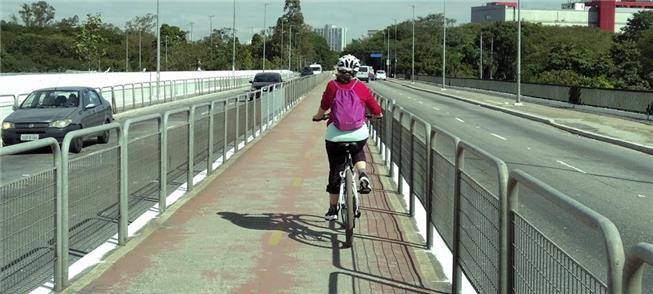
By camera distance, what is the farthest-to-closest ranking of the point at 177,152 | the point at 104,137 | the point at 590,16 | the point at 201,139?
the point at 590,16, the point at 201,139, the point at 177,152, the point at 104,137

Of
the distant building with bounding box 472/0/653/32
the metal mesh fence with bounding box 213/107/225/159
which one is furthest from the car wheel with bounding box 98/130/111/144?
the distant building with bounding box 472/0/653/32

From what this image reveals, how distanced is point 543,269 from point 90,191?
437 centimetres

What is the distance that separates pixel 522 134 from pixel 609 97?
13.5 meters

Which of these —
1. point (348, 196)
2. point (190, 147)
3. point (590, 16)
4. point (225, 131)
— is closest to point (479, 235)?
point (348, 196)

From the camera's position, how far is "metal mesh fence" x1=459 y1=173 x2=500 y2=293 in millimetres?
4832

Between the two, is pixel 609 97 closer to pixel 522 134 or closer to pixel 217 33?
pixel 522 134

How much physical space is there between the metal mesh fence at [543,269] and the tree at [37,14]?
12088 centimetres

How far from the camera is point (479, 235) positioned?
530 cm

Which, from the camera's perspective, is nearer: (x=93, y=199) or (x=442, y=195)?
(x=93, y=199)

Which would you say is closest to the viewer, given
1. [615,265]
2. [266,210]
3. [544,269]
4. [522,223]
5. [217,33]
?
[615,265]

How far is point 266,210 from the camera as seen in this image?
956 cm

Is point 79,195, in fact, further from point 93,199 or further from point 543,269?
point 543,269

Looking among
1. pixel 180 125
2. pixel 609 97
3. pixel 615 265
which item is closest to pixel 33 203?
pixel 615 265

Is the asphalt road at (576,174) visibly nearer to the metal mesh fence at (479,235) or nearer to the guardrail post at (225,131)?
the metal mesh fence at (479,235)
